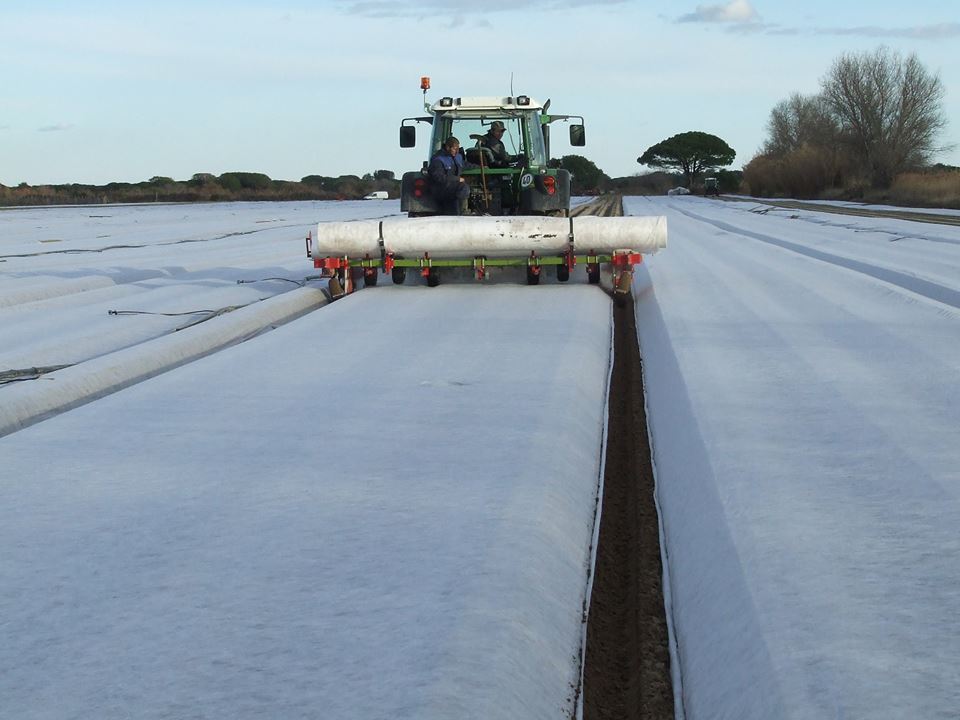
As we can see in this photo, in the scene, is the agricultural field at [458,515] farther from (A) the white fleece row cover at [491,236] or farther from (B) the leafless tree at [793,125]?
(B) the leafless tree at [793,125]

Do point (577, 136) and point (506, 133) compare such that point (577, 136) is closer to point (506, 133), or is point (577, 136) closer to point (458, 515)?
point (506, 133)

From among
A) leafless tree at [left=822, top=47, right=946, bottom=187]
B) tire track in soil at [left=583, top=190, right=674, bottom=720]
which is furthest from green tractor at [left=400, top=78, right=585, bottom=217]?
leafless tree at [left=822, top=47, right=946, bottom=187]

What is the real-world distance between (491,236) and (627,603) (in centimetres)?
671

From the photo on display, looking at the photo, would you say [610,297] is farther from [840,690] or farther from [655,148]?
[655,148]

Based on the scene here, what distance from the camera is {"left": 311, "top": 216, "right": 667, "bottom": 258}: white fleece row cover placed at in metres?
9.64

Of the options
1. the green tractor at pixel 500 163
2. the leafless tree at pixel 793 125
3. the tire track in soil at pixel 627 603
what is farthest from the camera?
the leafless tree at pixel 793 125

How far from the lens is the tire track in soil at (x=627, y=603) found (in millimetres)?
2643

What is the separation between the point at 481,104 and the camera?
40.0 feet

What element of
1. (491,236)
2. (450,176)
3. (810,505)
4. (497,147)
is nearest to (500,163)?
(497,147)

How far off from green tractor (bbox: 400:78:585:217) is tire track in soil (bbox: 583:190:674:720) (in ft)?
22.7

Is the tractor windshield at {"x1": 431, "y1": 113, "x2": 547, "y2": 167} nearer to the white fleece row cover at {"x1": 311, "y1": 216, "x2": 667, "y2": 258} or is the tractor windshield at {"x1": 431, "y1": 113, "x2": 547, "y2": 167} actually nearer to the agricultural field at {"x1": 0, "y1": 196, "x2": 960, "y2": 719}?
the white fleece row cover at {"x1": 311, "y1": 216, "x2": 667, "y2": 258}

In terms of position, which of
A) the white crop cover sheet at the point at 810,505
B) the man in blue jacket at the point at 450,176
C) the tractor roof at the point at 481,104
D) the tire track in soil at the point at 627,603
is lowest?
the tire track in soil at the point at 627,603

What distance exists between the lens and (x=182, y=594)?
2895mm

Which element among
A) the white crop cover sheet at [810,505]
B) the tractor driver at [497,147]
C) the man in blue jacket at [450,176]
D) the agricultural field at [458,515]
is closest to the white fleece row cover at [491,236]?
the man in blue jacket at [450,176]
